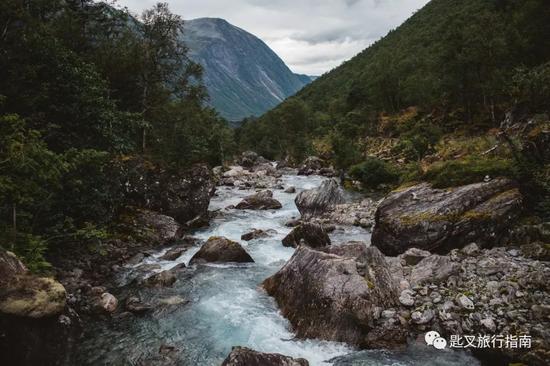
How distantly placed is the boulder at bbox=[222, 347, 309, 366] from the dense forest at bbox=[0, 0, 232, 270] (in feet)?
29.2

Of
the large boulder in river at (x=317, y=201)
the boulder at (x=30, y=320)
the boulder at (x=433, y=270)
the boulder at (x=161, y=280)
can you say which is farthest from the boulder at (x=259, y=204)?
the boulder at (x=30, y=320)

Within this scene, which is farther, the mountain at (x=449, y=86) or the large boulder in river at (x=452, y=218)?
the mountain at (x=449, y=86)

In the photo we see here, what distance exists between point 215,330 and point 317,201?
1851 cm

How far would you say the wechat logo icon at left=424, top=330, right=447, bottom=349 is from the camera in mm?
11242

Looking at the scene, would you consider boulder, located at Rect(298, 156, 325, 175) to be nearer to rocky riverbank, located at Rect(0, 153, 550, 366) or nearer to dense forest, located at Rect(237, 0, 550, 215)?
dense forest, located at Rect(237, 0, 550, 215)

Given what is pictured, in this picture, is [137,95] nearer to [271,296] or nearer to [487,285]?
[271,296]

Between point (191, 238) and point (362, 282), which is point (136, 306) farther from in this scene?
point (191, 238)

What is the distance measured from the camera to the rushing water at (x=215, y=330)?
1113cm

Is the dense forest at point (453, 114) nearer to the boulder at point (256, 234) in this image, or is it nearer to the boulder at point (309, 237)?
the boulder at point (309, 237)

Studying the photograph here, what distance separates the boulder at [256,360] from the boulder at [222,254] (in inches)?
387

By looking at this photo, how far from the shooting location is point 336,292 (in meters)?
12.7

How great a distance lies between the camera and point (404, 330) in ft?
38.4

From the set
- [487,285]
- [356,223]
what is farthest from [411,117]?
[487,285]

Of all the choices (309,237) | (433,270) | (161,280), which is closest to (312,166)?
(309,237)
